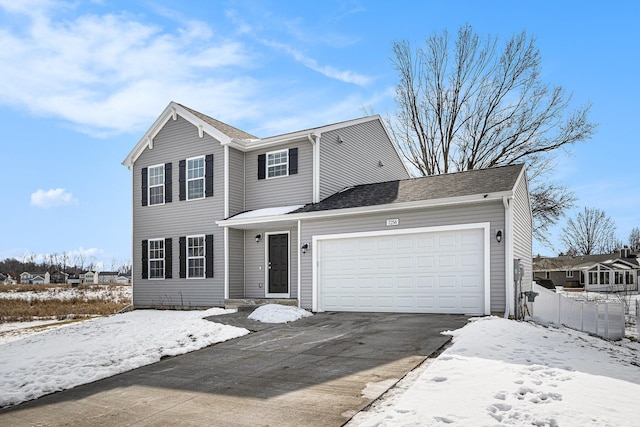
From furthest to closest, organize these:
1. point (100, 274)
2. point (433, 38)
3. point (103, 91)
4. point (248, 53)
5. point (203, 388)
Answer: point (100, 274), point (433, 38), point (103, 91), point (248, 53), point (203, 388)

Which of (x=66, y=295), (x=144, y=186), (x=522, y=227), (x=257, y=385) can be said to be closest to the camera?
(x=257, y=385)

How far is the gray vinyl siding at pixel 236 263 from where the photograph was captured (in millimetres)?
15320

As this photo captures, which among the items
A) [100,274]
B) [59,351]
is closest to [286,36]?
[59,351]

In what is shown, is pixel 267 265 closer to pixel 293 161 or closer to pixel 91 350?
pixel 293 161

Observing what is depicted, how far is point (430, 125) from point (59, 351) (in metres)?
20.6

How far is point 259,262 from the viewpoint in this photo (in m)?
15.5

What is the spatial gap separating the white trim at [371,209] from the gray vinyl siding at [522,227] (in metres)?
1.14

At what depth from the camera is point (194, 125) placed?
53.9 feet

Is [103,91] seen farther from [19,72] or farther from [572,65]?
[572,65]

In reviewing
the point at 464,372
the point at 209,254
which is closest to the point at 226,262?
the point at 209,254

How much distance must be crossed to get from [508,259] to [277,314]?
18.0 feet

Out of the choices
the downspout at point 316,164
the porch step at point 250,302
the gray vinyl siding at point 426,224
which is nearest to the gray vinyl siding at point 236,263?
the porch step at point 250,302

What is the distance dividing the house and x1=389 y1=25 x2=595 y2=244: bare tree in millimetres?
6225

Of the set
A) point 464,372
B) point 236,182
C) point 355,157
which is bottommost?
point 464,372
